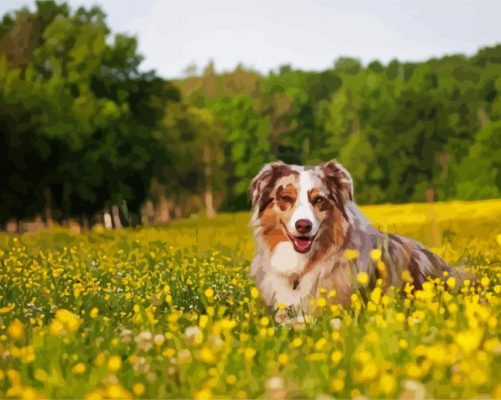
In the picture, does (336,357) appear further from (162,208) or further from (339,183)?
(162,208)

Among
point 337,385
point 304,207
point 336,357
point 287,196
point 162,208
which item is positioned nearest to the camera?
point 337,385

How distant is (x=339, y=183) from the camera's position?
8.05 m

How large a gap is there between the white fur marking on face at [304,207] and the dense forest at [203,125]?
13.4 feet

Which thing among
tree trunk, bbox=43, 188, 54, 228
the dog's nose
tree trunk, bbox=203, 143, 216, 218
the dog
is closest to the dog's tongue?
the dog

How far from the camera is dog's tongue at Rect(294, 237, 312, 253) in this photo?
311 inches

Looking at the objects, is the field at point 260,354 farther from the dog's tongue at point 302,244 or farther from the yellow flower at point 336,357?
the dog's tongue at point 302,244

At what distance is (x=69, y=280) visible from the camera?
1021 centimetres

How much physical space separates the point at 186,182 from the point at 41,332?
165 feet

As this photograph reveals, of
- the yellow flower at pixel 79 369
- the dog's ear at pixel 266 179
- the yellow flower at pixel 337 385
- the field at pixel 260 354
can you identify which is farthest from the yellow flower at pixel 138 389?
the dog's ear at pixel 266 179

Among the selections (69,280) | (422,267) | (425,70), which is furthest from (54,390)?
(425,70)

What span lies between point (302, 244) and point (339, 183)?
2.24 feet

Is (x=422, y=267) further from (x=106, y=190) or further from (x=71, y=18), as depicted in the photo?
(x=71, y=18)

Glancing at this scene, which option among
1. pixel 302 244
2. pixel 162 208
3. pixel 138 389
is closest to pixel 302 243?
pixel 302 244

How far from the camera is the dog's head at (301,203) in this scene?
777 cm
